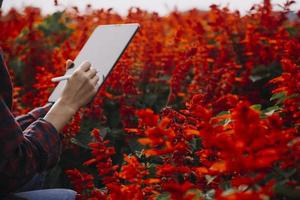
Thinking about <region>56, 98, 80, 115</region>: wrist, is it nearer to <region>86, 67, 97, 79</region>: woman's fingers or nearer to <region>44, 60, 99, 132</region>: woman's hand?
<region>44, 60, 99, 132</region>: woman's hand

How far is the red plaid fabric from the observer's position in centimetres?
190

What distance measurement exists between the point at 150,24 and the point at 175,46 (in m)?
0.66

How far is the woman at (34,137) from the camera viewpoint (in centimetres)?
191

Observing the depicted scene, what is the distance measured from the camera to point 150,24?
5.07 meters

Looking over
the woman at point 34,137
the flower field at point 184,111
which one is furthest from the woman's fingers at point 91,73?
the flower field at point 184,111

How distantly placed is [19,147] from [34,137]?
0.42 feet

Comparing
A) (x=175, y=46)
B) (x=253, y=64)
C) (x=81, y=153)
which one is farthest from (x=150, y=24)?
(x=81, y=153)

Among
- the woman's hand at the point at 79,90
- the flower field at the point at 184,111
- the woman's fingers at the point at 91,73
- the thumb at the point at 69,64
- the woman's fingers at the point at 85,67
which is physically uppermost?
the woman's fingers at the point at 85,67

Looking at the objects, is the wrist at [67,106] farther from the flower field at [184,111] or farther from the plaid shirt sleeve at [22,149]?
the flower field at [184,111]

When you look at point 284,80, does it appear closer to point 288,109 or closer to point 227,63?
point 288,109

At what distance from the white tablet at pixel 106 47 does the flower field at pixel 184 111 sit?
26cm

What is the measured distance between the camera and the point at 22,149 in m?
1.97

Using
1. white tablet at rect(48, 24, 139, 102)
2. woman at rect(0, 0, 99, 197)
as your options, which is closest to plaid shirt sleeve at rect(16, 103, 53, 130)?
white tablet at rect(48, 24, 139, 102)

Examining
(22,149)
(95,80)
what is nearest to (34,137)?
(22,149)
